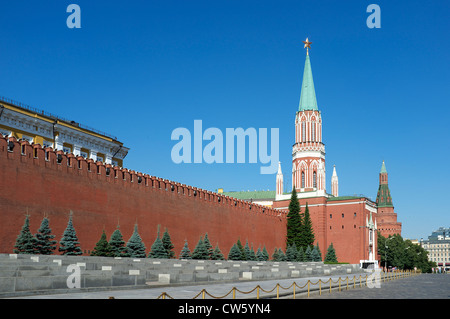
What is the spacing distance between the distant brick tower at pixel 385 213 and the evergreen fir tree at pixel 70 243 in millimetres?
82695

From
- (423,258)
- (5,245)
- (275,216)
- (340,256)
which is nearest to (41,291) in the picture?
(5,245)

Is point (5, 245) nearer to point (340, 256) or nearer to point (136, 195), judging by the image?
point (136, 195)

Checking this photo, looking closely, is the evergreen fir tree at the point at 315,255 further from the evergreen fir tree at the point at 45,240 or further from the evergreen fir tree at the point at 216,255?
the evergreen fir tree at the point at 45,240

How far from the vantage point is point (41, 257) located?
19203mm

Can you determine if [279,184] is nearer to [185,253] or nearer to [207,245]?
[207,245]

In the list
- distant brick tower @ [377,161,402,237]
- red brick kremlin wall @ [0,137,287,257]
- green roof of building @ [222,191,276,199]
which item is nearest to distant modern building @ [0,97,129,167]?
red brick kremlin wall @ [0,137,287,257]

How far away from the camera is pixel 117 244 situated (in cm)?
2744

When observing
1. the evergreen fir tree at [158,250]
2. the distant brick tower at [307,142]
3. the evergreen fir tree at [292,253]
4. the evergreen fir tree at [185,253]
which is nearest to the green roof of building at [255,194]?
the distant brick tower at [307,142]

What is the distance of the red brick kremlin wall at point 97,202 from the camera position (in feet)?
76.4

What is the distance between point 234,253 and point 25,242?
1857 centimetres

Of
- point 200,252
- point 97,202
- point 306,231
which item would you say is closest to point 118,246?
point 97,202

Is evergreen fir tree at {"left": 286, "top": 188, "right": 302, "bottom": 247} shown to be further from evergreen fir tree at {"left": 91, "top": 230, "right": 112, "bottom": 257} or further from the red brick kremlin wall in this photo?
evergreen fir tree at {"left": 91, "top": 230, "right": 112, "bottom": 257}

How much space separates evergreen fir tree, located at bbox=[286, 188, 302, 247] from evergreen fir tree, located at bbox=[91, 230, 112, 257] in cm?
2805
